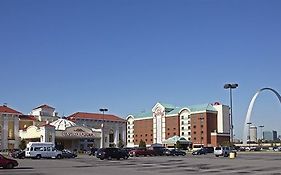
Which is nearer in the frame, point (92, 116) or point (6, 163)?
point (6, 163)

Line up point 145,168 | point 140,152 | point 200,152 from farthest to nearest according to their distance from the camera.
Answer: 1. point 200,152
2. point 140,152
3. point 145,168

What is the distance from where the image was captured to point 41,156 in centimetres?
6366

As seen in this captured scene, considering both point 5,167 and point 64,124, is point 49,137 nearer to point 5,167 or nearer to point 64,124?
point 64,124

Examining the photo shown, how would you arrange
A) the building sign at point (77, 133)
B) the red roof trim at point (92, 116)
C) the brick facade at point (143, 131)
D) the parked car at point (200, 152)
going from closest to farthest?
the parked car at point (200, 152)
the building sign at point (77, 133)
the red roof trim at point (92, 116)
the brick facade at point (143, 131)

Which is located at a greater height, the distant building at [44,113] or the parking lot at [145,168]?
the distant building at [44,113]

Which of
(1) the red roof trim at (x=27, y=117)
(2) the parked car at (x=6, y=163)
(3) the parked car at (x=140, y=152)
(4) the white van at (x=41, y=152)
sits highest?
(1) the red roof trim at (x=27, y=117)

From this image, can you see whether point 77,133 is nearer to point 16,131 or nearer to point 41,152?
point 16,131

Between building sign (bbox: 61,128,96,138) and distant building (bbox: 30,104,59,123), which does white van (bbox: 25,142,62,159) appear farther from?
distant building (bbox: 30,104,59,123)

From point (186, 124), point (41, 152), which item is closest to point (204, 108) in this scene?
point (186, 124)

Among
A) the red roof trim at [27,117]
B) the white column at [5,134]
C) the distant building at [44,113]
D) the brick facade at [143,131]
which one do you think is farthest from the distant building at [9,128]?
the brick facade at [143,131]

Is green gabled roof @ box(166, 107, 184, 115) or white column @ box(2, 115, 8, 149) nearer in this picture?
white column @ box(2, 115, 8, 149)

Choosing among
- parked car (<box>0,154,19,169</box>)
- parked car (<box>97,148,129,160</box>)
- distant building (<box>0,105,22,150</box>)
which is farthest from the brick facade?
parked car (<box>0,154,19,169</box>)

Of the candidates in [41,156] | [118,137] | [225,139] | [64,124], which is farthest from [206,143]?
[41,156]

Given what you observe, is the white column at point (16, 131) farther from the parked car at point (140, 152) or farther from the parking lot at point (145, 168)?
the parking lot at point (145, 168)
